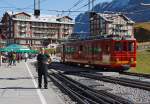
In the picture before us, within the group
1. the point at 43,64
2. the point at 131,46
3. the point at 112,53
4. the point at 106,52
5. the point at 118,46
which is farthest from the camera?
the point at 131,46

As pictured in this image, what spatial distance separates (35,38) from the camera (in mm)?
198875

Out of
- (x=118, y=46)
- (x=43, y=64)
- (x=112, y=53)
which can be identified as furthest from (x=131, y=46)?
(x=43, y=64)

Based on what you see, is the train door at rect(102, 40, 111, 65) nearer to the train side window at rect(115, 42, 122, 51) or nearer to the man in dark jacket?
the train side window at rect(115, 42, 122, 51)

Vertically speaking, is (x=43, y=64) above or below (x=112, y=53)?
below

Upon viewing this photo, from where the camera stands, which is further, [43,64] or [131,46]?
[131,46]

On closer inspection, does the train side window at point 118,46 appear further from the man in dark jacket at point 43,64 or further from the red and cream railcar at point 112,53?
the man in dark jacket at point 43,64

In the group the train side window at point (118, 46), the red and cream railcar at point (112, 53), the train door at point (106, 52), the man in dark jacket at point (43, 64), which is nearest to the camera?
the man in dark jacket at point (43, 64)

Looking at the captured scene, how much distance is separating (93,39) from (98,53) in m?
2.20

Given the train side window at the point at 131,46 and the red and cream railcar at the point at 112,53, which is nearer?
the red and cream railcar at the point at 112,53

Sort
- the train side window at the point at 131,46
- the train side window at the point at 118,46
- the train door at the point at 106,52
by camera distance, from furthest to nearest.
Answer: the train side window at the point at 131,46 < the train door at the point at 106,52 < the train side window at the point at 118,46

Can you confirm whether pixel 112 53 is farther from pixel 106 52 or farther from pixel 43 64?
pixel 43 64

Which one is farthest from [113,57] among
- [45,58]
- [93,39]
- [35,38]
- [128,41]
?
[35,38]

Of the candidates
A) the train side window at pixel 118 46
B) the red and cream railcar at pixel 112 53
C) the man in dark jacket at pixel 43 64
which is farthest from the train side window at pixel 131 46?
the man in dark jacket at pixel 43 64

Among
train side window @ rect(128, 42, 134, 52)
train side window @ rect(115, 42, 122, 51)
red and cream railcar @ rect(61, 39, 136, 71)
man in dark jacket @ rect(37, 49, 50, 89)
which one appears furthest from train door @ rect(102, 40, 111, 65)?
man in dark jacket @ rect(37, 49, 50, 89)
